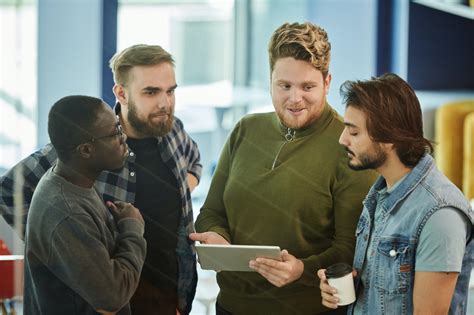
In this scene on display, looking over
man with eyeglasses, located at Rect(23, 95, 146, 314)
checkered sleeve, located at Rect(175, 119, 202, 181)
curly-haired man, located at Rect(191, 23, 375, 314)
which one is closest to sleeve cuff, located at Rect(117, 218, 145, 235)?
man with eyeglasses, located at Rect(23, 95, 146, 314)

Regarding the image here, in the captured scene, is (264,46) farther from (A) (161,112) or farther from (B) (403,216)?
(B) (403,216)

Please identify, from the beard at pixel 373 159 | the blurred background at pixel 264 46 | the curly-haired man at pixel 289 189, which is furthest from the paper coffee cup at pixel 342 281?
the blurred background at pixel 264 46

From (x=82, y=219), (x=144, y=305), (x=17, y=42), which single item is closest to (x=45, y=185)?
(x=82, y=219)

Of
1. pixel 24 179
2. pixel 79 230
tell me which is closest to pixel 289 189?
pixel 79 230

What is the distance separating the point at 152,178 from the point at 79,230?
389 millimetres

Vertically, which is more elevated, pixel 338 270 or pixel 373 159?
pixel 373 159

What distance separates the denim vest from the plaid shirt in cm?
57

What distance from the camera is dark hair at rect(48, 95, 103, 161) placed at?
202 cm

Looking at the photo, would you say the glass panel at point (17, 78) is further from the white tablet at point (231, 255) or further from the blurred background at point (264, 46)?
the white tablet at point (231, 255)

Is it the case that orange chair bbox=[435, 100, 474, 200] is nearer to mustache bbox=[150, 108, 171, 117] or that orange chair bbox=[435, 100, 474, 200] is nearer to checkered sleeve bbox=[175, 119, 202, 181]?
checkered sleeve bbox=[175, 119, 202, 181]

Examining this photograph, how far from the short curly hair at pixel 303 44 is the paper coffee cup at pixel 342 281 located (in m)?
0.52

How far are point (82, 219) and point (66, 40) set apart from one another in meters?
1.01

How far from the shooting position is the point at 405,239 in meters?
1.95

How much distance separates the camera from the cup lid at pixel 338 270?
205 centimetres
